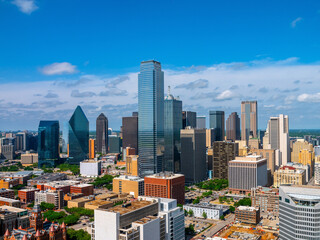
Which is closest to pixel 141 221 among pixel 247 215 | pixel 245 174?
pixel 247 215

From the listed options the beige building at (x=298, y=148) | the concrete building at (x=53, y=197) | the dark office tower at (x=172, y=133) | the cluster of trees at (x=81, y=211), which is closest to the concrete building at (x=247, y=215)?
the cluster of trees at (x=81, y=211)

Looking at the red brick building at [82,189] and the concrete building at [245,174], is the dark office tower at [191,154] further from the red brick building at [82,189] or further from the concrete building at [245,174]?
the red brick building at [82,189]

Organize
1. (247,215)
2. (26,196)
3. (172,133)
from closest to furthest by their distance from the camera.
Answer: (247,215)
(26,196)
(172,133)

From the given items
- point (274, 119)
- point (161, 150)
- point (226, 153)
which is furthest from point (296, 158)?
point (161, 150)

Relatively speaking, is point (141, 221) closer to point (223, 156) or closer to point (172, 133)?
point (172, 133)

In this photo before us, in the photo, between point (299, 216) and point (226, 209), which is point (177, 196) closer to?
point (226, 209)

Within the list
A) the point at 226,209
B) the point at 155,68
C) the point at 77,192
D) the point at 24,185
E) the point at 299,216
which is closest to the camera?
the point at 299,216
